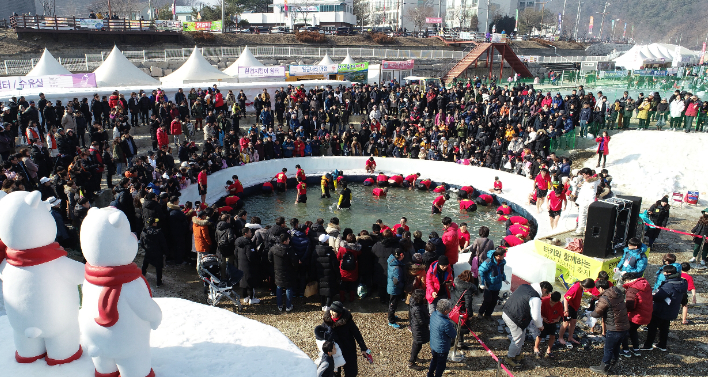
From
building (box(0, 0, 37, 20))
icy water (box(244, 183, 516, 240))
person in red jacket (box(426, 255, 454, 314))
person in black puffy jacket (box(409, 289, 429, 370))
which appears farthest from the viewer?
building (box(0, 0, 37, 20))

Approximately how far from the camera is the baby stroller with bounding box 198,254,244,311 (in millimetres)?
8266

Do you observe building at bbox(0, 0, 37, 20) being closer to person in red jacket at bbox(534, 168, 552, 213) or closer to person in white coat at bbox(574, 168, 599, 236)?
person in red jacket at bbox(534, 168, 552, 213)

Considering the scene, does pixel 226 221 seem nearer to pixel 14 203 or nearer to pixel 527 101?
pixel 14 203

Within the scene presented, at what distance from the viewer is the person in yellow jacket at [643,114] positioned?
20.2 m

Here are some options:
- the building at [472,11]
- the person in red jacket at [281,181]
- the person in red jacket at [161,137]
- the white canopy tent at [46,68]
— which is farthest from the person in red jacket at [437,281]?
the building at [472,11]

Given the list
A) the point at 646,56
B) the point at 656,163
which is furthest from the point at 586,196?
the point at 646,56

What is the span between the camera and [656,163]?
17.5 metres

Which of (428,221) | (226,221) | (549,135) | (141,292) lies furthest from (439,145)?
(141,292)

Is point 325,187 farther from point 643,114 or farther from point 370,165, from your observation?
point 643,114

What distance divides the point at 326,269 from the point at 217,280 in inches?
74.9

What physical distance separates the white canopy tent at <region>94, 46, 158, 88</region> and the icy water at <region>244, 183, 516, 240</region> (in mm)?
12081

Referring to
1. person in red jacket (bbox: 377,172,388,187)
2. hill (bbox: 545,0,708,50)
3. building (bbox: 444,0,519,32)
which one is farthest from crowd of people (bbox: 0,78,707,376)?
hill (bbox: 545,0,708,50)

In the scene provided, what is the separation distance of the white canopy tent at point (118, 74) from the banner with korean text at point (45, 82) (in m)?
2.12

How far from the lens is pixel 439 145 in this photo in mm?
19625
